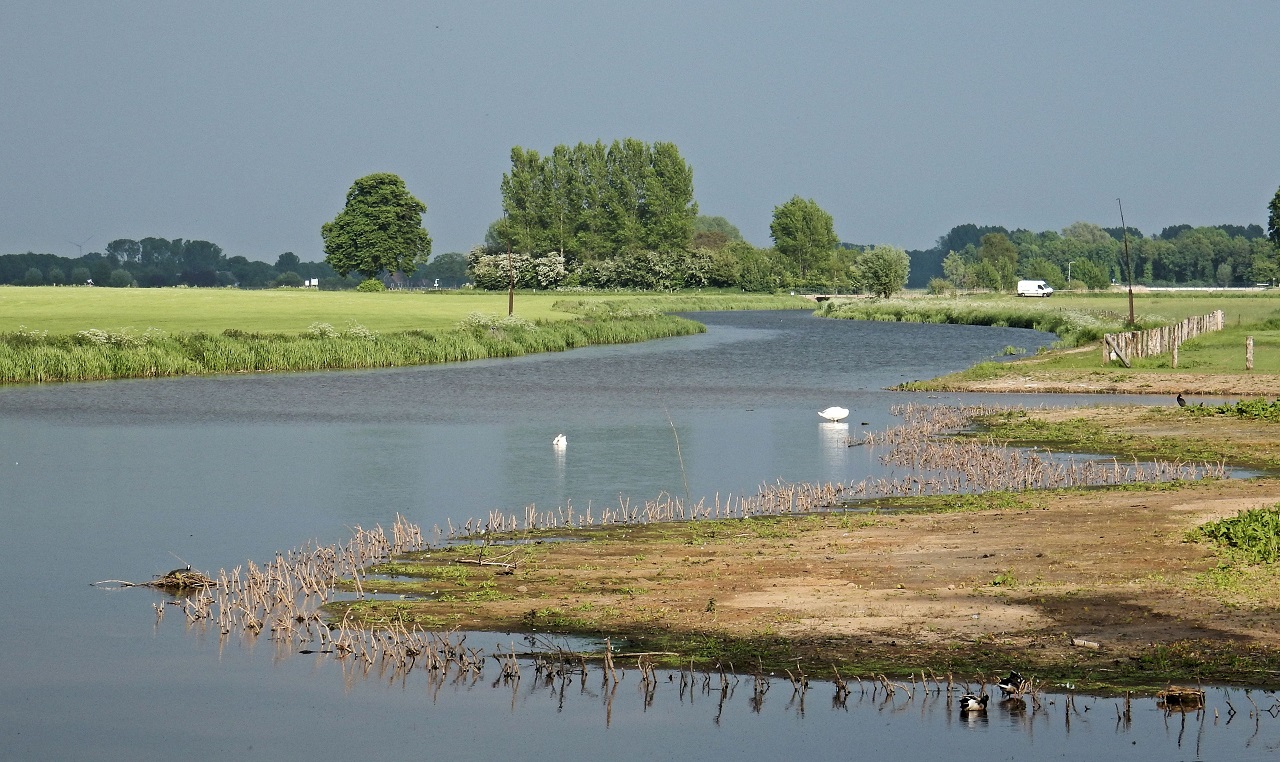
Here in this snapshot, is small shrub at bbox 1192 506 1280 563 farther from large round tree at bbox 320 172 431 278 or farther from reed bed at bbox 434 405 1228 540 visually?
large round tree at bbox 320 172 431 278

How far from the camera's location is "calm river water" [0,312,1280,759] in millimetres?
12266

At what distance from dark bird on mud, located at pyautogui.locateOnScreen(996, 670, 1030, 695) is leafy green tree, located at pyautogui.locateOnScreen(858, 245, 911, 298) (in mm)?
164013

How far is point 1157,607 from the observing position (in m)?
15.3

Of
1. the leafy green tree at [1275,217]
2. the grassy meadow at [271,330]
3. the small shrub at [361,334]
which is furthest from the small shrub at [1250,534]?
the leafy green tree at [1275,217]

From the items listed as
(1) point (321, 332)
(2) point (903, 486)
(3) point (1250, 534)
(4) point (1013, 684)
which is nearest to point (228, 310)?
(1) point (321, 332)

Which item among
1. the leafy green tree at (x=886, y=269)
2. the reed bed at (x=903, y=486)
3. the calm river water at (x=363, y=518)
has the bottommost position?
the calm river water at (x=363, y=518)

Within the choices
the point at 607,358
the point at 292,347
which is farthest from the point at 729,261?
the point at 292,347

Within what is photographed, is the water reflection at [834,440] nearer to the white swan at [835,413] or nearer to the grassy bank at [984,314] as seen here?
the white swan at [835,413]

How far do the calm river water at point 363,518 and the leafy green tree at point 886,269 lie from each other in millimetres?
112325

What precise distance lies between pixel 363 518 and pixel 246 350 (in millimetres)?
41076

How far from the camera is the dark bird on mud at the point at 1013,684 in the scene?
1259 cm

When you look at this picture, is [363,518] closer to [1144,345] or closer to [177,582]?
[177,582]

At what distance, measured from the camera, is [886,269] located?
174125 mm

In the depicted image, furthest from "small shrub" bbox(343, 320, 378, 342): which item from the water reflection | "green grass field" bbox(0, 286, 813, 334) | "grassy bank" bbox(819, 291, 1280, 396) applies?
the water reflection
